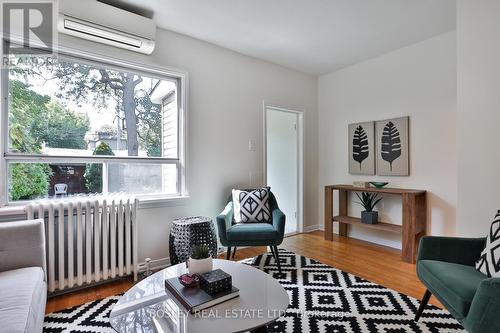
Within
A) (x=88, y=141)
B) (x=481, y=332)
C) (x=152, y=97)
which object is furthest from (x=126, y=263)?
(x=481, y=332)

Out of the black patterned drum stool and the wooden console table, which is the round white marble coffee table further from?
the wooden console table

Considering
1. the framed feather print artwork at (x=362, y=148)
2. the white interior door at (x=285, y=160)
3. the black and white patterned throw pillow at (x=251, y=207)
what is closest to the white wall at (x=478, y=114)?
the framed feather print artwork at (x=362, y=148)

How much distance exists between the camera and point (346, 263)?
285 centimetres

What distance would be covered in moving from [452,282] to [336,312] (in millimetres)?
787

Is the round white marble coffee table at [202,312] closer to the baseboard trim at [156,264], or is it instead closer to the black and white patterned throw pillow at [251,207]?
the baseboard trim at [156,264]

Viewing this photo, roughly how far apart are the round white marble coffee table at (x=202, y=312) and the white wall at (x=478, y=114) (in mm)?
1745

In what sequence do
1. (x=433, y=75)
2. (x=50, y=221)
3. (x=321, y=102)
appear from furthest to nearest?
(x=321, y=102), (x=433, y=75), (x=50, y=221)

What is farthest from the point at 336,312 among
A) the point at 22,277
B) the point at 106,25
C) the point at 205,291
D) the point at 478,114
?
the point at 106,25

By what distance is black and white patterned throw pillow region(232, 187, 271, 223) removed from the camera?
2.88 meters

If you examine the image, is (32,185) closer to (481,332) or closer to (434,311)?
(481,332)

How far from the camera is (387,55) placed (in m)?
3.45

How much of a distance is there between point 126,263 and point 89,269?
0.29 meters

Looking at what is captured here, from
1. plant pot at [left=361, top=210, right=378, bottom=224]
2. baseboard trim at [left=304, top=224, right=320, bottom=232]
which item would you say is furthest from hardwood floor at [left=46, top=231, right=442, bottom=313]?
plant pot at [left=361, top=210, right=378, bottom=224]

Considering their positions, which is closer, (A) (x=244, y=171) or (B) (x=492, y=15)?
(B) (x=492, y=15)
